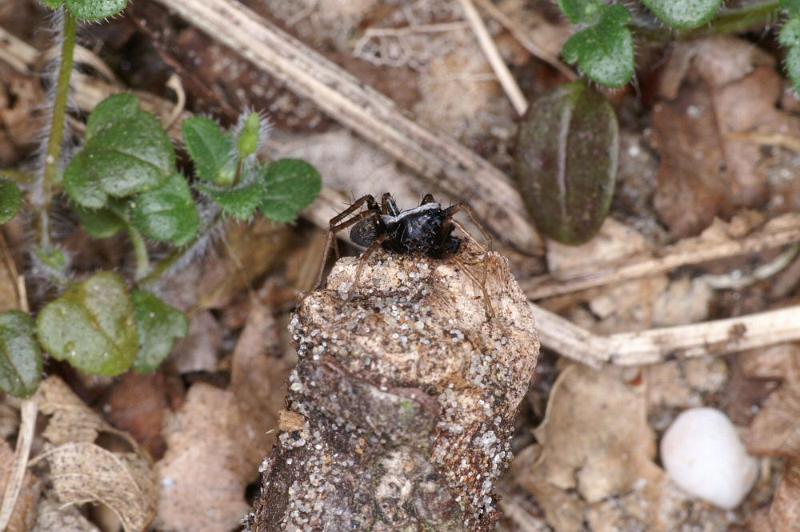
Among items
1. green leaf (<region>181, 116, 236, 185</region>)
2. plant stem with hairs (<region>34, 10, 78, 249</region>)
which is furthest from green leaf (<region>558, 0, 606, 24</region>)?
plant stem with hairs (<region>34, 10, 78, 249</region>)

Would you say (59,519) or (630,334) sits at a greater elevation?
(630,334)

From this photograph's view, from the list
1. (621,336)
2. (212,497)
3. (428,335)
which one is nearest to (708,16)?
(621,336)

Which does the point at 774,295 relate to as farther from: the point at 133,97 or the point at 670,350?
the point at 133,97

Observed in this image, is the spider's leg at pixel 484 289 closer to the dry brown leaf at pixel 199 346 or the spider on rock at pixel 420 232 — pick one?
the spider on rock at pixel 420 232

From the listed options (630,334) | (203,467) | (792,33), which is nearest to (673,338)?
(630,334)

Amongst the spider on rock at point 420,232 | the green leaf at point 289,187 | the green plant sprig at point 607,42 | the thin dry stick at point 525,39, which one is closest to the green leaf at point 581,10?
the green plant sprig at point 607,42

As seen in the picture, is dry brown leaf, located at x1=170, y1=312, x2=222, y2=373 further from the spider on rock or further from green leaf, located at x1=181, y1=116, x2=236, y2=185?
the spider on rock

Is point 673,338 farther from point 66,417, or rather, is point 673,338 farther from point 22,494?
point 22,494
